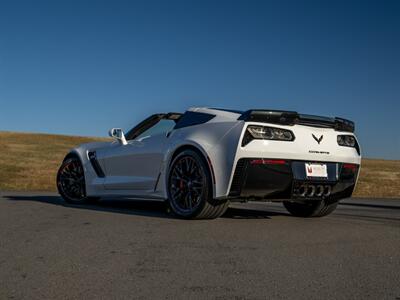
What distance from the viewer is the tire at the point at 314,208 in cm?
673

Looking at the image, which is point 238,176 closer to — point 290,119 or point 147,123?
point 290,119

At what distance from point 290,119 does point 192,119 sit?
1.15 m

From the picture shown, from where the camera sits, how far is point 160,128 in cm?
687

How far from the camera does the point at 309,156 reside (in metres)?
5.76

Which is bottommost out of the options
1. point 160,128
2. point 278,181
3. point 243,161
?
point 278,181

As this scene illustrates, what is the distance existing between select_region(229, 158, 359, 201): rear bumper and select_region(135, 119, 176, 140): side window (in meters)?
1.49

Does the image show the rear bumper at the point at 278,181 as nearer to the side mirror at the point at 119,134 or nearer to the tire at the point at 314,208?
the tire at the point at 314,208

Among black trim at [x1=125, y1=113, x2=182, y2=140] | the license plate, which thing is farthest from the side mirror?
the license plate

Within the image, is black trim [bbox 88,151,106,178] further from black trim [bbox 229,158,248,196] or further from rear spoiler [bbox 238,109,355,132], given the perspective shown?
rear spoiler [bbox 238,109,355,132]

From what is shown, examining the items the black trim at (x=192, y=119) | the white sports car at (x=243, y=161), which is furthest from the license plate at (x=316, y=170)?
the black trim at (x=192, y=119)

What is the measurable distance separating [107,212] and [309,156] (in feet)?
8.67

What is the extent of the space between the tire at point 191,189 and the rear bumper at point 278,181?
295 millimetres

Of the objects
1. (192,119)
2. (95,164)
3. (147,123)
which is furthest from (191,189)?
(95,164)

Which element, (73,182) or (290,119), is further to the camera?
(73,182)
